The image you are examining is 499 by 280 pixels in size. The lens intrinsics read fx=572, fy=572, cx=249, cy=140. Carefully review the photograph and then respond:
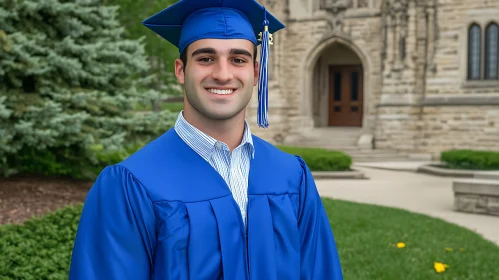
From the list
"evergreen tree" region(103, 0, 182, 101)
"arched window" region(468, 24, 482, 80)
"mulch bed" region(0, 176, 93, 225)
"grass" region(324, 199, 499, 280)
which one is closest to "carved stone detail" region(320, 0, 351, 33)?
"arched window" region(468, 24, 482, 80)

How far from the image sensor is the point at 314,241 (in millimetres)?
2258

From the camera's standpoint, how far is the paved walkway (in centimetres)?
884

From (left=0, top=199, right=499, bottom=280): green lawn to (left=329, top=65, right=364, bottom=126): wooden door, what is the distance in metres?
13.9

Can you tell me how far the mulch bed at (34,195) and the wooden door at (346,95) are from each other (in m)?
14.4

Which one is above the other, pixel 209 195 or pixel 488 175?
pixel 209 195

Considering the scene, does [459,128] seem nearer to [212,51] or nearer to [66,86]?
[66,86]

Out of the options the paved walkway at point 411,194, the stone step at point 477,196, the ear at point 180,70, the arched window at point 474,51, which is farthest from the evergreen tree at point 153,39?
the ear at point 180,70

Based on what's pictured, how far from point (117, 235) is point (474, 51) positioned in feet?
59.9

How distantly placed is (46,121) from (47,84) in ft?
2.75

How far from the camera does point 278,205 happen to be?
7.00 ft

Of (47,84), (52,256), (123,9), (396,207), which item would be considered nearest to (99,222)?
(52,256)

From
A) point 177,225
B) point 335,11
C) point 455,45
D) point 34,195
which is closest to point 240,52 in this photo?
point 177,225

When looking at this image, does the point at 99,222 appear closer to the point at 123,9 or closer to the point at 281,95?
the point at 123,9

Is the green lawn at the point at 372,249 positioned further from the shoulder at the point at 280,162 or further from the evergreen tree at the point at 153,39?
the evergreen tree at the point at 153,39
